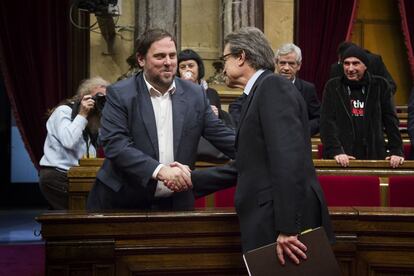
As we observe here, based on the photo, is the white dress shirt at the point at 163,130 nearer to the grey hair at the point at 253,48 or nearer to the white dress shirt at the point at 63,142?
the grey hair at the point at 253,48

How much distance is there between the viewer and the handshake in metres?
2.67

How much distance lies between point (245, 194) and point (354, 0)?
5751 mm

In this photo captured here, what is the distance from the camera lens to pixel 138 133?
2.84m

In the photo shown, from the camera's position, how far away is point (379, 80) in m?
4.55

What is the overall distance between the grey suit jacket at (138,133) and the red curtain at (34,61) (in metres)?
4.53

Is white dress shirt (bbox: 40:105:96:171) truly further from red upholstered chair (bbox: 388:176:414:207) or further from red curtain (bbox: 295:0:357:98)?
red curtain (bbox: 295:0:357:98)

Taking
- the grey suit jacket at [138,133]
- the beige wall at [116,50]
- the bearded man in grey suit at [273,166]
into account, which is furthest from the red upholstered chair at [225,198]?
the beige wall at [116,50]

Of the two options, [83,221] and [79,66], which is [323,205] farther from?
[79,66]

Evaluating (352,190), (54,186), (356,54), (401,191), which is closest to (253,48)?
(352,190)

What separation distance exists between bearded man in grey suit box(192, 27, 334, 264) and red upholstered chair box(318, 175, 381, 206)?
4.49 feet

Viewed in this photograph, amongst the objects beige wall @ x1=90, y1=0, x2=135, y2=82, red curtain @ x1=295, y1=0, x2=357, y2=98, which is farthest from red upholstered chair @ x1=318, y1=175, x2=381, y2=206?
red curtain @ x1=295, y1=0, x2=357, y2=98

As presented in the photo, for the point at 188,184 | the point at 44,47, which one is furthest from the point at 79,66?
the point at 188,184

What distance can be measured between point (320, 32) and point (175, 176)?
532 cm

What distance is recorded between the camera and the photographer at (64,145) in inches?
188
